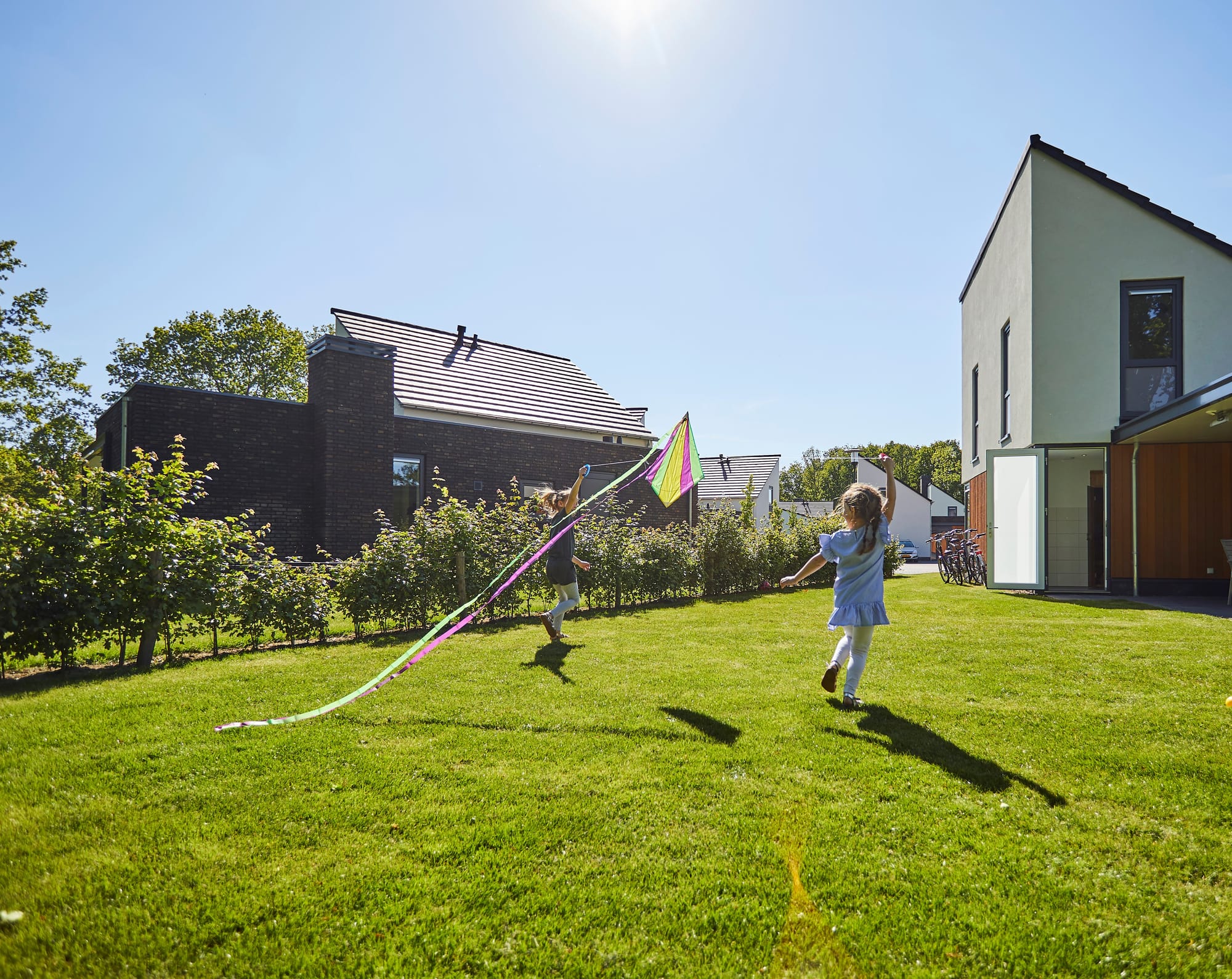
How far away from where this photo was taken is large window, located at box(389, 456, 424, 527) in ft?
48.1

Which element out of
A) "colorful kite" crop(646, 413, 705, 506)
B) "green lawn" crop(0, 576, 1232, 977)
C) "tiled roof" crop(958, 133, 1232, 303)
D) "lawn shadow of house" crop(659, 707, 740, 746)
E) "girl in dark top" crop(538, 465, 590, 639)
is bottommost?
"green lawn" crop(0, 576, 1232, 977)

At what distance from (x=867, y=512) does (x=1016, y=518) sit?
10.6 metres

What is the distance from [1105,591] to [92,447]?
22694 mm

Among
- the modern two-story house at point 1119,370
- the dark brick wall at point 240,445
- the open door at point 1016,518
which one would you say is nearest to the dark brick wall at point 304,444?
the dark brick wall at point 240,445

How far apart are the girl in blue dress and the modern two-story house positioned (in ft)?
33.4

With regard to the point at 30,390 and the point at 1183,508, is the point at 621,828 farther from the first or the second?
the point at 30,390

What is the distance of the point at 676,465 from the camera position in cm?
868

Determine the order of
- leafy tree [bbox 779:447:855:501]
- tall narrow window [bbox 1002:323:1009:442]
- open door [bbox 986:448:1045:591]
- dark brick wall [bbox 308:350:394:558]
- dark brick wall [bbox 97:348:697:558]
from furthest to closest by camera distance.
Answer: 1. leafy tree [bbox 779:447:855:501]
2. tall narrow window [bbox 1002:323:1009:442]
3. open door [bbox 986:448:1045:591]
4. dark brick wall [bbox 308:350:394:558]
5. dark brick wall [bbox 97:348:697:558]

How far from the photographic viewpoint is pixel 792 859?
9.55 ft

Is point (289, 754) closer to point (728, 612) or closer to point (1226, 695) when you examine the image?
point (1226, 695)

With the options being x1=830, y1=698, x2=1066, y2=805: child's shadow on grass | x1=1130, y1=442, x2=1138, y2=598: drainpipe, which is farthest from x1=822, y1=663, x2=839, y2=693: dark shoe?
x1=1130, y1=442, x2=1138, y2=598: drainpipe

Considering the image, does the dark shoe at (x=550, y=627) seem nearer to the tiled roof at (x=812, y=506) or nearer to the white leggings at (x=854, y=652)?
the white leggings at (x=854, y=652)

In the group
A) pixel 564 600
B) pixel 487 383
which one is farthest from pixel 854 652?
pixel 487 383

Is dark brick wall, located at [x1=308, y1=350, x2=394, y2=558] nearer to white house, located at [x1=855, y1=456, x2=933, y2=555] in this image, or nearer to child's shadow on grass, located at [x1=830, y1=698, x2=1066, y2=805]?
child's shadow on grass, located at [x1=830, y1=698, x2=1066, y2=805]
